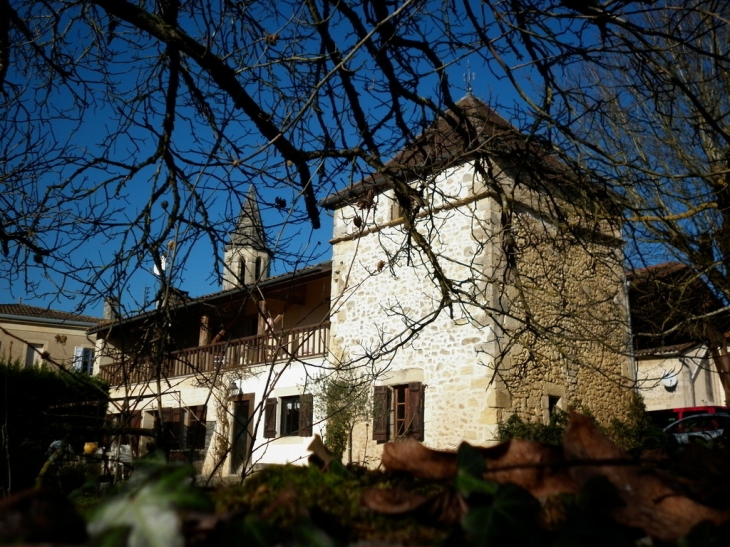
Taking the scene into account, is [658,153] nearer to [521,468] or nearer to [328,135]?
[328,135]

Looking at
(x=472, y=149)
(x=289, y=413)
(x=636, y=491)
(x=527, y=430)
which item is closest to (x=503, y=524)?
(x=636, y=491)

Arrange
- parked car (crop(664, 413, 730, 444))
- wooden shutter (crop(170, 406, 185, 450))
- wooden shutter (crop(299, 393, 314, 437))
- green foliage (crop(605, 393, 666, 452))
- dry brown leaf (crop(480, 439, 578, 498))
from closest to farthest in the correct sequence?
dry brown leaf (crop(480, 439, 578, 498)) < parked car (crop(664, 413, 730, 444)) < wooden shutter (crop(170, 406, 185, 450)) < green foliage (crop(605, 393, 666, 452)) < wooden shutter (crop(299, 393, 314, 437))

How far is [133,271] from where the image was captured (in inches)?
148

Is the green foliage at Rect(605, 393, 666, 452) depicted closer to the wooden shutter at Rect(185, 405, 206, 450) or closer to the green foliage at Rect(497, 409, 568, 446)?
the green foliage at Rect(497, 409, 568, 446)

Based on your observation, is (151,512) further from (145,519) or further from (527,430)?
(527,430)

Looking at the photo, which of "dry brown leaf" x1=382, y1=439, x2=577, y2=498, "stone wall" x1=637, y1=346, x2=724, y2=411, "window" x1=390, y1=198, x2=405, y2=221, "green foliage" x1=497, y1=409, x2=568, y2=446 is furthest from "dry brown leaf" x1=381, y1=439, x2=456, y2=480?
"stone wall" x1=637, y1=346, x2=724, y2=411

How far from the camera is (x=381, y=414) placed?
48.3ft

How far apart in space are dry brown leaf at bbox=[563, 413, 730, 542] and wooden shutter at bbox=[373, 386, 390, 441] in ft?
46.4

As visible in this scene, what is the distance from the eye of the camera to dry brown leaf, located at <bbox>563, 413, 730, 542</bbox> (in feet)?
2.50

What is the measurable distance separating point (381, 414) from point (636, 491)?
14193 millimetres

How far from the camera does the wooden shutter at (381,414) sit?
14.7 m

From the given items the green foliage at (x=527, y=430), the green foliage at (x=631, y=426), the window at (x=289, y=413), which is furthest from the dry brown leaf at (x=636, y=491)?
the window at (x=289, y=413)

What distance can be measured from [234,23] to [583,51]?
242 centimetres

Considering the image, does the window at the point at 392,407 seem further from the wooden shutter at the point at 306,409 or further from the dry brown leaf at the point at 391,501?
the dry brown leaf at the point at 391,501
